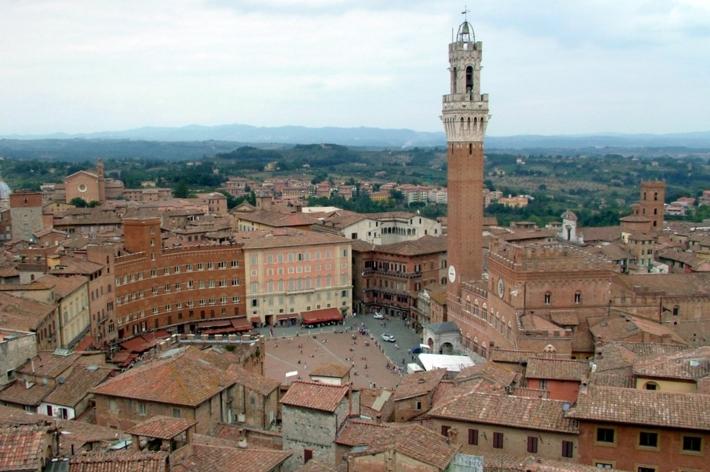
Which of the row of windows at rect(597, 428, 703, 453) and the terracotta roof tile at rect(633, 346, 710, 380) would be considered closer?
the row of windows at rect(597, 428, 703, 453)

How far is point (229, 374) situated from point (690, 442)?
1754 cm

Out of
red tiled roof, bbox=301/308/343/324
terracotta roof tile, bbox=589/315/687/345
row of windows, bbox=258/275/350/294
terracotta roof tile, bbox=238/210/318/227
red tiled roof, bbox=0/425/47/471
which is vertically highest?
red tiled roof, bbox=0/425/47/471

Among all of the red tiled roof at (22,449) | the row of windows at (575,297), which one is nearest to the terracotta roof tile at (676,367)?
the red tiled roof at (22,449)

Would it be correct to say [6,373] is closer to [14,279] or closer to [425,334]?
[14,279]

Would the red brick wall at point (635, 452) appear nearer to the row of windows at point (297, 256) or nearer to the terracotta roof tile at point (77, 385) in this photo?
the terracotta roof tile at point (77, 385)

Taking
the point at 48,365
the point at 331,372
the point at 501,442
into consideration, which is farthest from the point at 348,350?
the point at 501,442

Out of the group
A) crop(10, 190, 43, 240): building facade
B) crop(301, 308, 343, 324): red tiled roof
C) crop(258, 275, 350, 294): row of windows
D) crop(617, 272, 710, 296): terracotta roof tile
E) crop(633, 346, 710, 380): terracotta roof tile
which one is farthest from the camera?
crop(10, 190, 43, 240): building facade

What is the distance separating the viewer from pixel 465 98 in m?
62.9

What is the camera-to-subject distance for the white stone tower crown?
206 ft

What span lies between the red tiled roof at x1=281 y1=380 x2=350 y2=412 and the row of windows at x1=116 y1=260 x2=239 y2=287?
44.7m

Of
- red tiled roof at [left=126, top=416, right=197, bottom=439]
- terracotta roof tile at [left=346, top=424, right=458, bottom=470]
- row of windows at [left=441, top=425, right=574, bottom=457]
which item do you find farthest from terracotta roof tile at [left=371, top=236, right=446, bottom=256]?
terracotta roof tile at [left=346, top=424, right=458, bottom=470]

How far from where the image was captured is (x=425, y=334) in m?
62.6

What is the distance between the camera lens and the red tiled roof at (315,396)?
75.4 ft

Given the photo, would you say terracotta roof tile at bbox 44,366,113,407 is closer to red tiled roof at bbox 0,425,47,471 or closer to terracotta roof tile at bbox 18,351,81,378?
terracotta roof tile at bbox 18,351,81,378
